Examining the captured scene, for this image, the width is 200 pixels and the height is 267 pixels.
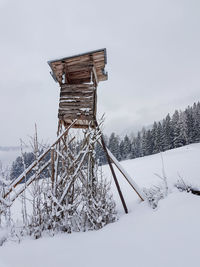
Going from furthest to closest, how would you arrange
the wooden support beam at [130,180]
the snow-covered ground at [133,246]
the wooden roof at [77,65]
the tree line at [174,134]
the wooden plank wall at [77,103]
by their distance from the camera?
1. the tree line at [174,134]
2. the wooden roof at [77,65]
3. the wooden plank wall at [77,103]
4. the wooden support beam at [130,180]
5. the snow-covered ground at [133,246]

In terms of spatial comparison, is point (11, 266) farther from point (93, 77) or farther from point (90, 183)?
point (93, 77)

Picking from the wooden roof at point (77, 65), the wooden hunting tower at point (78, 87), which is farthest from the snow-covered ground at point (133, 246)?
the wooden roof at point (77, 65)

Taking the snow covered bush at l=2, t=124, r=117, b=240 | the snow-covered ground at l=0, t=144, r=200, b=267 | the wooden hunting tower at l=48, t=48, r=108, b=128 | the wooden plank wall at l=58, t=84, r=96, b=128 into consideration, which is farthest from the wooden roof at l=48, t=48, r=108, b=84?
the snow-covered ground at l=0, t=144, r=200, b=267

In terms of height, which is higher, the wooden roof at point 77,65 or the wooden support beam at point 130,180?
the wooden roof at point 77,65

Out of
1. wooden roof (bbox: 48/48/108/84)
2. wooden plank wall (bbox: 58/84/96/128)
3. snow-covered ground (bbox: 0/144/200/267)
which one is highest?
wooden roof (bbox: 48/48/108/84)

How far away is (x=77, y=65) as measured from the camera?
633 cm

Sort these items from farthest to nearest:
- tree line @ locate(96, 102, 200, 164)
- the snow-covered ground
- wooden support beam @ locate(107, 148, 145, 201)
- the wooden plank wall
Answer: tree line @ locate(96, 102, 200, 164) → the wooden plank wall → wooden support beam @ locate(107, 148, 145, 201) → the snow-covered ground

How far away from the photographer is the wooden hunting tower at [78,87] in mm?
5875

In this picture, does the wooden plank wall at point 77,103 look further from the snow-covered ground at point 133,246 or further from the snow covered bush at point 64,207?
the snow-covered ground at point 133,246

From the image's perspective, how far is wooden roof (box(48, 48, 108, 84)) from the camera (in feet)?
20.0

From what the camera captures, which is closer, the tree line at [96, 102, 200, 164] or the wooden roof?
the wooden roof

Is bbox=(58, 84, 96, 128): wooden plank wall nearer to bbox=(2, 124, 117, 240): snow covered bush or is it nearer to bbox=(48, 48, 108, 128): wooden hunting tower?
bbox=(48, 48, 108, 128): wooden hunting tower

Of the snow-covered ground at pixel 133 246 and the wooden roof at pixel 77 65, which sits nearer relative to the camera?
the snow-covered ground at pixel 133 246

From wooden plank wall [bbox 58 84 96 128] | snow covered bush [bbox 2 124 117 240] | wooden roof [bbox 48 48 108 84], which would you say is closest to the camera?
snow covered bush [bbox 2 124 117 240]
